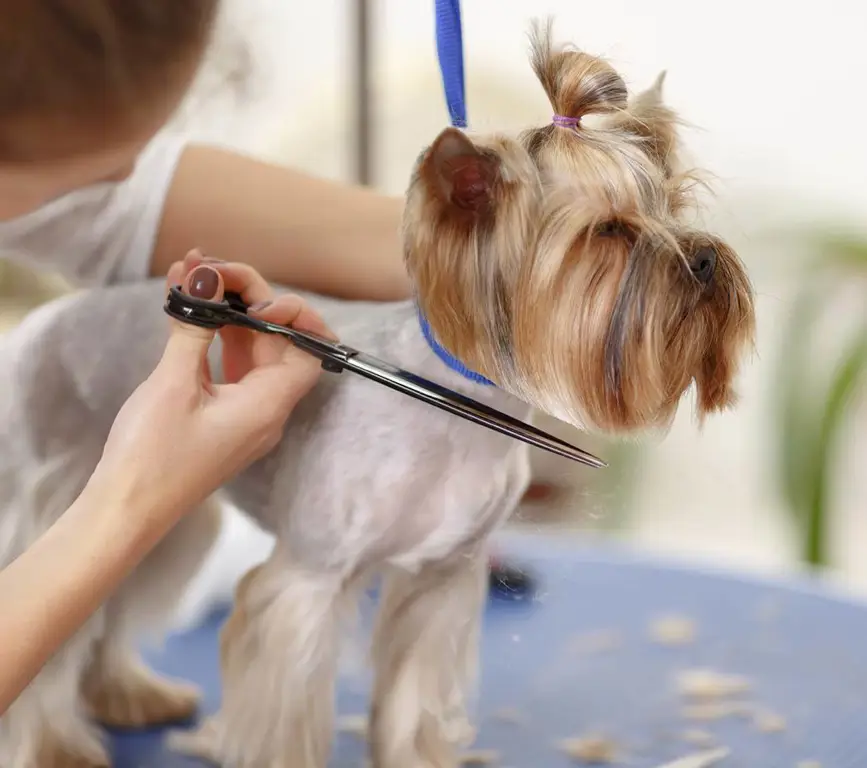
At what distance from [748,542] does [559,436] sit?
576mm

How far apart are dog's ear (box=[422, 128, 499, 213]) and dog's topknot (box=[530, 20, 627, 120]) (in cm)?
7

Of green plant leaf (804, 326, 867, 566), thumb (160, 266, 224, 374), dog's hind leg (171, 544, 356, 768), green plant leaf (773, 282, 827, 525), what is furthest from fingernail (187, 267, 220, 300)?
green plant leaf (804, 326, 867, 566)

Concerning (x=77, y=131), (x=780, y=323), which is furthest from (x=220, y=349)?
(x=780, y=323)

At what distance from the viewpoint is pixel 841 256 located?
1199 millimetres

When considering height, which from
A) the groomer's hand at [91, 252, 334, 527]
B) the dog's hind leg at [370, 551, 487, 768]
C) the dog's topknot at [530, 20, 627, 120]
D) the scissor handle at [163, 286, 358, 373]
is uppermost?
Result: the dog's topknot at [530, 20, 627, 120]

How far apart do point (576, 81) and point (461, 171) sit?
0.34 ft

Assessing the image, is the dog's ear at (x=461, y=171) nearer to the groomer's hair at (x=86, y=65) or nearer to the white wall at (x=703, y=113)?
the white wall at (x=703, y=113)

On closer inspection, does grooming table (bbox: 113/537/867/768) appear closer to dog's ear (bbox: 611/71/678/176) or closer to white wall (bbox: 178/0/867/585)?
white wall (bbox: 178/0/867/585)

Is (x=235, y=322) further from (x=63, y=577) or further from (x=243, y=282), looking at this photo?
(x=63, y=577)

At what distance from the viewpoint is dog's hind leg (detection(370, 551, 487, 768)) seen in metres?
0.82

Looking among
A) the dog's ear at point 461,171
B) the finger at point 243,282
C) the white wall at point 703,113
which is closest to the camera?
the dog's ear at point 461,171

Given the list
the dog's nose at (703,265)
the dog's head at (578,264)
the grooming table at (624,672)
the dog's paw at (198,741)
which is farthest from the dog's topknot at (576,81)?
the dog's paw at (198,741)

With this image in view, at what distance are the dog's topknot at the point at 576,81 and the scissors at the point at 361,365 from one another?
207 millimetres

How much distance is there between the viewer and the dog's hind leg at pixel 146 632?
853 mm
